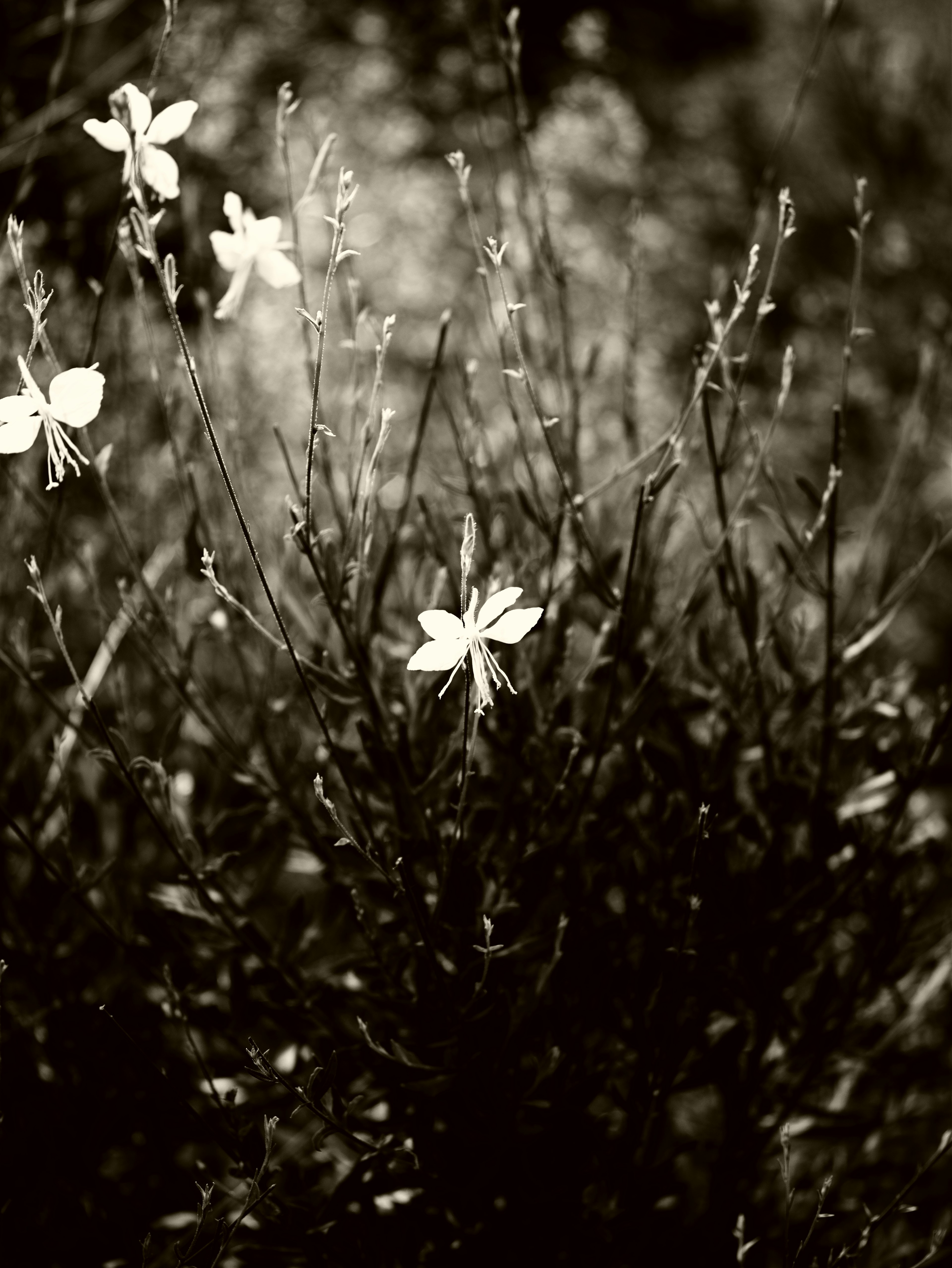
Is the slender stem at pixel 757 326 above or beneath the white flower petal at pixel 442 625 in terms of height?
above

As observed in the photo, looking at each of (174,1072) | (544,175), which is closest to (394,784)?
(174,1072)

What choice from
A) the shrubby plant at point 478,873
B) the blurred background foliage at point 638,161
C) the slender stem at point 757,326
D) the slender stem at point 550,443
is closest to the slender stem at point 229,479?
the shrubby plant at point 478,873

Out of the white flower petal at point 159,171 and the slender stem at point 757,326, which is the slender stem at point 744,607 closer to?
the slender stem at point 757,326

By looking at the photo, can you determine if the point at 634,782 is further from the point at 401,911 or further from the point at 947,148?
the point at 947,148

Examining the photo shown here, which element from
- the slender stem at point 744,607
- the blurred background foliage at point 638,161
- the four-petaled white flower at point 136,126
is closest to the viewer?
the four-petaled white flower at point 136,126

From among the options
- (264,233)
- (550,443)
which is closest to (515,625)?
(550,443)

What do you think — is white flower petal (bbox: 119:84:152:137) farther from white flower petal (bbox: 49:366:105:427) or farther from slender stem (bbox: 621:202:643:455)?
slender stem (bbox: 621:202:643:455)

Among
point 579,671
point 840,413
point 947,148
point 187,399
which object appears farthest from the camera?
point 947,148
